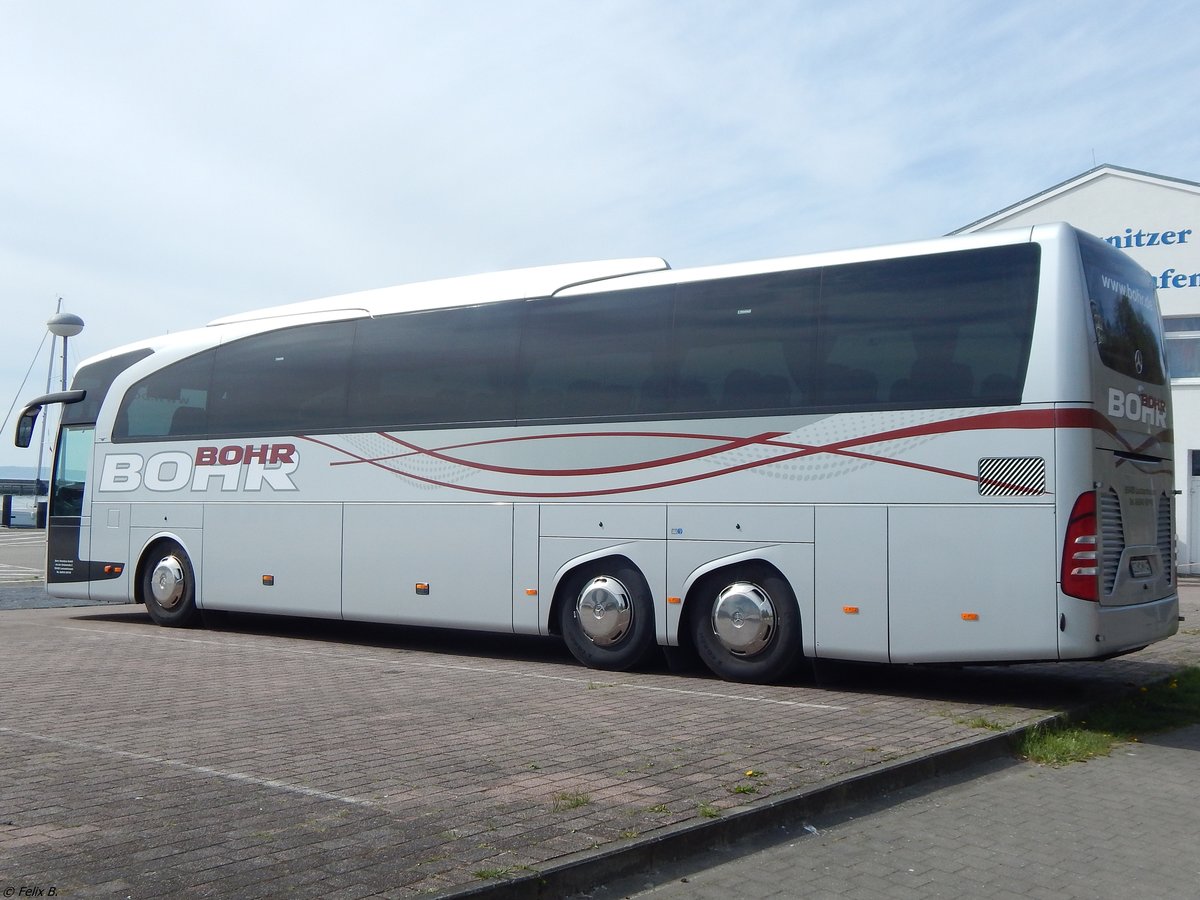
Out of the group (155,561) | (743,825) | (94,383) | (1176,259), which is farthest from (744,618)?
(1176,259)

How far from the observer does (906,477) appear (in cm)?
933

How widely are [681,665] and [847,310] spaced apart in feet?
11.7

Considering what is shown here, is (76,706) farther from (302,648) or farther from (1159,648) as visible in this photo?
(1159,648)

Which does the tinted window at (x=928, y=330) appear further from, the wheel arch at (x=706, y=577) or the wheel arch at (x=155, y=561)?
the wheel arch at (x=155, y=561)

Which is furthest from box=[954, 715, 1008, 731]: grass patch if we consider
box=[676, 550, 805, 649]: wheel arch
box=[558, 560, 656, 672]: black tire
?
box=[558, 560, 656, 672]: black tire

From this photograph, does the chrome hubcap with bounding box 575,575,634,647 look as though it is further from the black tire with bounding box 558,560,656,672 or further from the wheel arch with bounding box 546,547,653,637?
the wheel arch with bounding box 546,547,653,637

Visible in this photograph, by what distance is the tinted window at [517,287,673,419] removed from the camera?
426 inches

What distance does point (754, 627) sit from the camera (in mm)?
→ 10117

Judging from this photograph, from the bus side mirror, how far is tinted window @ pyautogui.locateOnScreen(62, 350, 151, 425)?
1.23 feet

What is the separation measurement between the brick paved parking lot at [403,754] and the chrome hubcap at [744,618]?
15.2 inches

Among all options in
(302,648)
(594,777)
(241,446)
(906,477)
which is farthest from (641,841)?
(241,446)

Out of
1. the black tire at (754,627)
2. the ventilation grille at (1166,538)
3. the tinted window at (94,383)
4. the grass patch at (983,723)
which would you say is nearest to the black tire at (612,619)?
the black tire at (754,627)

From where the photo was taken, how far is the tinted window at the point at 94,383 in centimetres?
1572

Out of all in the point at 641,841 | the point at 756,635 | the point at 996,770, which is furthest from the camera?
the point at 756,635
